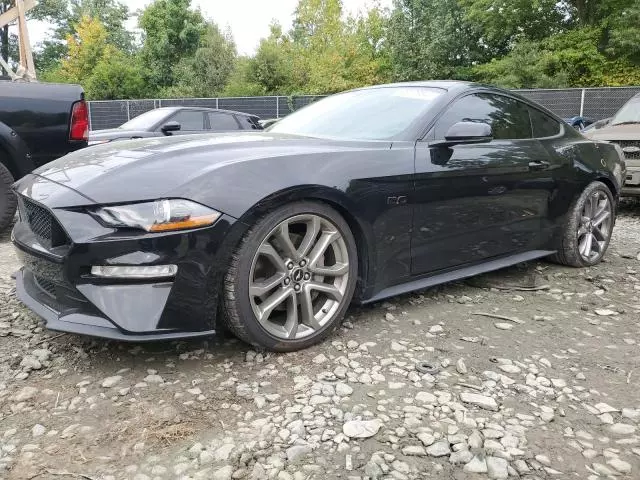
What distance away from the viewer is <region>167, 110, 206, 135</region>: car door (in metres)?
9.49

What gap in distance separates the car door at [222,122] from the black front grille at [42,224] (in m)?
7.59

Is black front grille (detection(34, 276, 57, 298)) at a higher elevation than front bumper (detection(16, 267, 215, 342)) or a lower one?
higher

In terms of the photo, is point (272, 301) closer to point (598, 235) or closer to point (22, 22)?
point (598, 235)

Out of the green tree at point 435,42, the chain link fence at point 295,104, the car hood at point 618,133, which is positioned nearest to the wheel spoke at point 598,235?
the car hood at point 618,133

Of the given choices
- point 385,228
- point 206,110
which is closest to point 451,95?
point 385,228

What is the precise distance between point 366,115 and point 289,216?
1.20m

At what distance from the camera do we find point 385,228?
2.91 metres

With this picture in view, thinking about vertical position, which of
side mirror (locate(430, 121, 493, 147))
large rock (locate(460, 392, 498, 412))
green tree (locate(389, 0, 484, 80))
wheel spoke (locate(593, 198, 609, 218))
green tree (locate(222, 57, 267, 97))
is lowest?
large rock (locate(460, 392, 498, 412))

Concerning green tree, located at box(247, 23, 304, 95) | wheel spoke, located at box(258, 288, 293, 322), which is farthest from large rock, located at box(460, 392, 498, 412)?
green tree, located at box(247, 23, 304, 95)

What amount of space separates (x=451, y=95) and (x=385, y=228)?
3.57ft

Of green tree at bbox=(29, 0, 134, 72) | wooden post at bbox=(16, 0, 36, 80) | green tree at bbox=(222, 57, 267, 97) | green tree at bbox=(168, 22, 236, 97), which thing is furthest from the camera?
green tree at bbox=(29, 0, 134, 72)

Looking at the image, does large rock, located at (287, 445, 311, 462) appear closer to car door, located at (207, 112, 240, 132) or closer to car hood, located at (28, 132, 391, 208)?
car hood, located at (28, 132, 391, 208)

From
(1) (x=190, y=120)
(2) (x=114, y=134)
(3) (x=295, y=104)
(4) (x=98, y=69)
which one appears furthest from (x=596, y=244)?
(4) (x=98, y=69)

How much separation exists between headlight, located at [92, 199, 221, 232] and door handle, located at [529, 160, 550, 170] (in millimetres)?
2399
